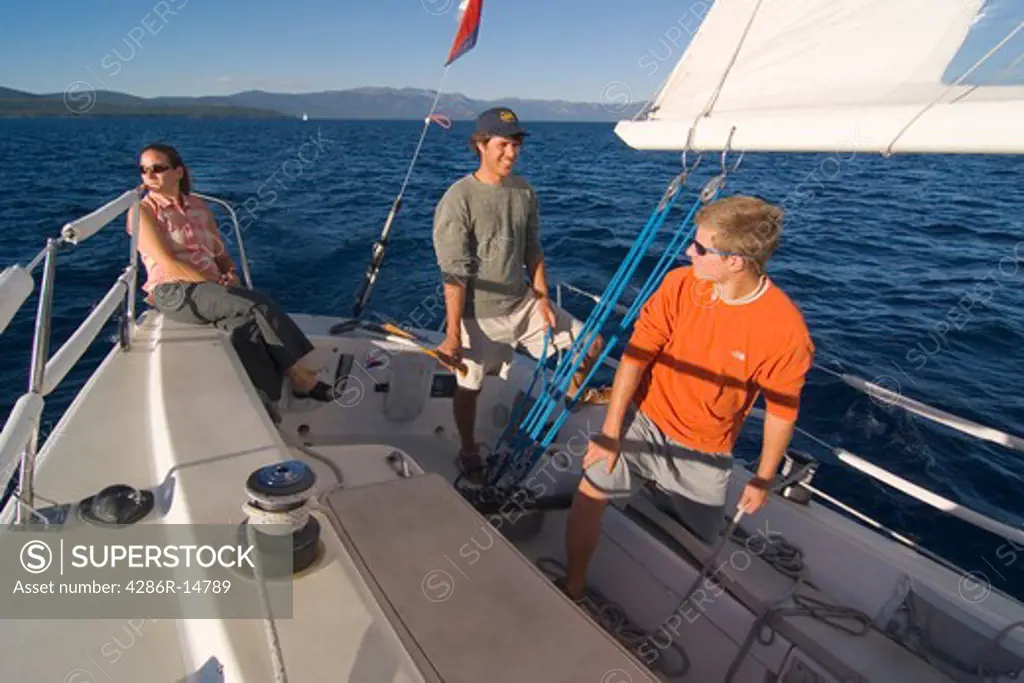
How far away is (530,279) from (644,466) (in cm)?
150

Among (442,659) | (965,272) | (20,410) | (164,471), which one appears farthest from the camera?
(965,272)

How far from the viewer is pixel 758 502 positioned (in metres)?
2.58

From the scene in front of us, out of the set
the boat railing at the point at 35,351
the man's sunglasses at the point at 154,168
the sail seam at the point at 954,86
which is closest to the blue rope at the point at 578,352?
the sail seam at the point at 954,86

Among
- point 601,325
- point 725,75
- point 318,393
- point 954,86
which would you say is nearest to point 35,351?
point 318,393

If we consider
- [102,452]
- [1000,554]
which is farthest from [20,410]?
[1000,554]

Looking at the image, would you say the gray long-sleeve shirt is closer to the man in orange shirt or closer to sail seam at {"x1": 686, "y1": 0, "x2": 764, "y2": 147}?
the man in orange shirt

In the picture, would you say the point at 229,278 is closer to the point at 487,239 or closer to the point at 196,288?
the point at 196,288

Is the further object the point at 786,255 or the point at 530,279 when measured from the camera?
the point at 786,255

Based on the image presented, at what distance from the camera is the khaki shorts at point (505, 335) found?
3.66m

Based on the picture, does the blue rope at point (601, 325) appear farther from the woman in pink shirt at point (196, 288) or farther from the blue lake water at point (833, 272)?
the woman in pink shirt at point (196, 288)

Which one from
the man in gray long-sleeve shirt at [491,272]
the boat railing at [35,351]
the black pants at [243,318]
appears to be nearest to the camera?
the boat railing at [35,351]

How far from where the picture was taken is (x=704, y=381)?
8.41 ft

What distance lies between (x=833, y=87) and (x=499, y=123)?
1643 millimetres

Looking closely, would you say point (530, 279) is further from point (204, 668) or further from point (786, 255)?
point (786, 255)
